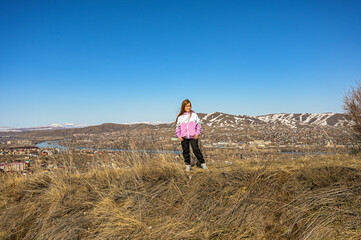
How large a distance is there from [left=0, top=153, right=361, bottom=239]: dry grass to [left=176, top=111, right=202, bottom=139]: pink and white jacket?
1076 mm

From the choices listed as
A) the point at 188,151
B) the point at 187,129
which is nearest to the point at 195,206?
the point at 188,151

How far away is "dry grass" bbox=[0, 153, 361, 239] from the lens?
203 cm

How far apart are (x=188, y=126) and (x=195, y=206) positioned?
8.24ft

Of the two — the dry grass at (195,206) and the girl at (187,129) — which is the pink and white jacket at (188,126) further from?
the dry grass at (195,206)

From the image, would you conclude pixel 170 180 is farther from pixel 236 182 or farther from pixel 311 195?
pixel 311 195

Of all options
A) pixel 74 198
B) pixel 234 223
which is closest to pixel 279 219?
pixel 234 223

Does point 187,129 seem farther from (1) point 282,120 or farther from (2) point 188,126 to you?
(1) point 282,120

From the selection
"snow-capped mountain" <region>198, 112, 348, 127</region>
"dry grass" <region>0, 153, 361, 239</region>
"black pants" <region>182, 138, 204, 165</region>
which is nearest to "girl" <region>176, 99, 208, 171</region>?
"black pants" <region>182, 138, 204, 165</region>

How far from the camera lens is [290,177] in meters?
2.98

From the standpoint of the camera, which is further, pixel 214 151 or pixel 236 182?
pixel 214 151

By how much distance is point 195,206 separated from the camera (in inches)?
105

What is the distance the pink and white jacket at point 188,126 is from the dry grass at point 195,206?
1.08 metres

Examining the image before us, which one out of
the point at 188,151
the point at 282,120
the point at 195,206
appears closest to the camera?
the point at 195,206

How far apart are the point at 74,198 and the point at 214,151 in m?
3.92
